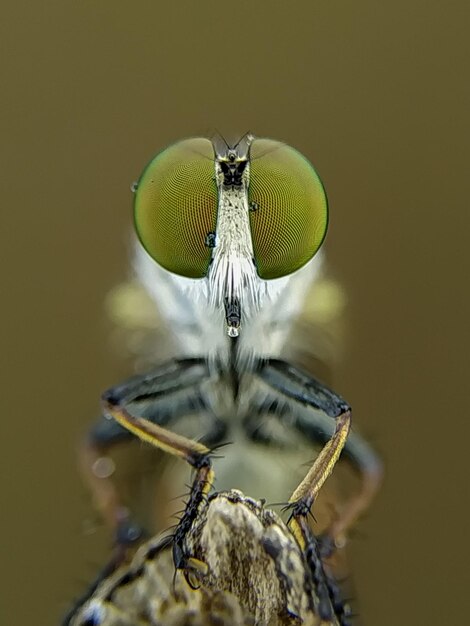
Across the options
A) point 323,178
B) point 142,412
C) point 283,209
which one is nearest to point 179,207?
point 283,209

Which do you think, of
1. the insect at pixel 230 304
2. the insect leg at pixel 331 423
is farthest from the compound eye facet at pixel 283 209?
the insect leg at pixel 331 423

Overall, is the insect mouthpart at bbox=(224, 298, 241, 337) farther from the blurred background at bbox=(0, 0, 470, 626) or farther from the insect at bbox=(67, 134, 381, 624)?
the blurred background at bbox=(0, 0, 470, 626)

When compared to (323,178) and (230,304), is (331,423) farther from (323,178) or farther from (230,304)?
(323,178)

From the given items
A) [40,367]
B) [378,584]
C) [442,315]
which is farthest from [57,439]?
[442,315]

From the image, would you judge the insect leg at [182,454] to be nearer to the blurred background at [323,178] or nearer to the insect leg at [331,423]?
the insect leg at [331,423]

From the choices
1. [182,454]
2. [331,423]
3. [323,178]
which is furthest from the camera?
[323,178]

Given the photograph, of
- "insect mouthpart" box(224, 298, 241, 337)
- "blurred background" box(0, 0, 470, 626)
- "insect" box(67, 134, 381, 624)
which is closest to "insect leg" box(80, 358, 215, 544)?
"insect" box(67, 134, 381, 624)
